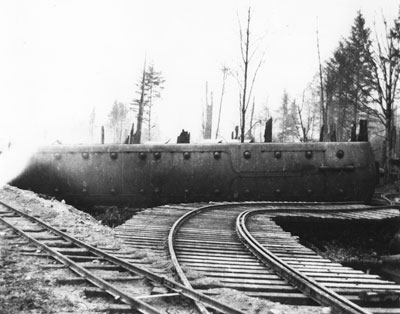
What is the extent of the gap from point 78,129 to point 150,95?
73.9 meters

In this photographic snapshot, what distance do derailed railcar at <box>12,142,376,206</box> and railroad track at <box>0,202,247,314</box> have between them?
17.6 ft

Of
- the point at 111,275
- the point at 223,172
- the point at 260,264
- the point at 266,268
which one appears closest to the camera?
the point at 111,275

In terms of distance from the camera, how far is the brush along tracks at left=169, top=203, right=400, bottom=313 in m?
4.39

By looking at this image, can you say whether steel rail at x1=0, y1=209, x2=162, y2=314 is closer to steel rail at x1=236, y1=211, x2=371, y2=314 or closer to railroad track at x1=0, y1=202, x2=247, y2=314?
railroad track at x1=0, y1=202, x2=247, y2=314

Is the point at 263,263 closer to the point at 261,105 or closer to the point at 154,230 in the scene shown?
the point at 154,230

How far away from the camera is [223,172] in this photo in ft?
43.5

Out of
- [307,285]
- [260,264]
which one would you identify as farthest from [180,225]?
[307,285]

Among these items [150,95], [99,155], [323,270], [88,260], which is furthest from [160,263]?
[150,95]

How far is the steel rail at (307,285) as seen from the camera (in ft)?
12.9

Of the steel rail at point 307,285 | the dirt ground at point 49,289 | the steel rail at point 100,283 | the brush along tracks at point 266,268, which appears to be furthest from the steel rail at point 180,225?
the steel rail at point 307,285

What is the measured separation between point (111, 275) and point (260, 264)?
220cm

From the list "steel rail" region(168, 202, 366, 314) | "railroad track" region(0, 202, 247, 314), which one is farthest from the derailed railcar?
"railroad track" region(0, 202, 247, 314)

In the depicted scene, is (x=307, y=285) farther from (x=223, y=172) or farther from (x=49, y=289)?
(x=223, y=172)

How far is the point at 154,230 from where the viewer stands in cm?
831
